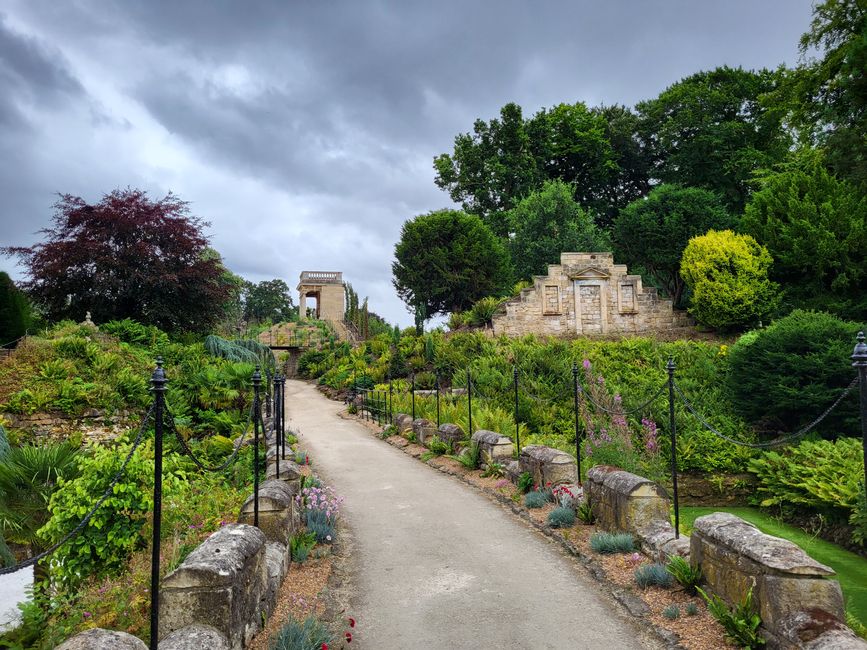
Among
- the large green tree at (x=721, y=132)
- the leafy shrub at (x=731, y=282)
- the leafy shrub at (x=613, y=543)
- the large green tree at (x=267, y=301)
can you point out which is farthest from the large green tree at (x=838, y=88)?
the large green tree at (x=267, y=301)

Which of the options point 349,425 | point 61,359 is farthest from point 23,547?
point 349,425

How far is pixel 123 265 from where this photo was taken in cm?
1720

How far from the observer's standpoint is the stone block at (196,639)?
10.1ft

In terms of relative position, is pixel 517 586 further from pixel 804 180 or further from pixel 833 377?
pixel 804 180

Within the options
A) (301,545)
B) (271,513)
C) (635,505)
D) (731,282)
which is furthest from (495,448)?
(731,282)

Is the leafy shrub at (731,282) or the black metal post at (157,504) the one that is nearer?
the black metal post at (157,504)

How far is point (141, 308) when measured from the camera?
1825cm

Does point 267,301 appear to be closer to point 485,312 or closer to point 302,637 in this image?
point 485,312

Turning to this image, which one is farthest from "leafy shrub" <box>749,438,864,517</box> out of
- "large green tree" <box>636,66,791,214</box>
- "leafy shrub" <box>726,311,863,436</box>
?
"large green tree" <box>636,66,791,214</box>

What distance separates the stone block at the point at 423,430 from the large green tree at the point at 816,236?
15.7 m

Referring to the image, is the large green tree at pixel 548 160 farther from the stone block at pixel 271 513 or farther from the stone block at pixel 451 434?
the stone block at pixel 271 513

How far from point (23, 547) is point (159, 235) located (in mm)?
14269

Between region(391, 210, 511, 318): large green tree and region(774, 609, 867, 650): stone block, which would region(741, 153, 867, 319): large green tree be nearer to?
region(391, 210, 511, 318): large green tree

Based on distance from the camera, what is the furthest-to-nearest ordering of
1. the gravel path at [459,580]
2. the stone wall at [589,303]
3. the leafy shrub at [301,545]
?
the stone wall at [589,303] → the leafy shrub at [301,545] → the gravel path at [459,580]
